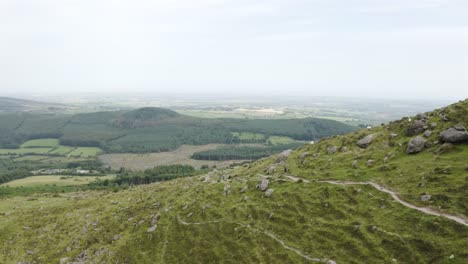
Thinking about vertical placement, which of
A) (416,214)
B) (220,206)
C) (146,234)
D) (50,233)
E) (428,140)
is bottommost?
(50,233)

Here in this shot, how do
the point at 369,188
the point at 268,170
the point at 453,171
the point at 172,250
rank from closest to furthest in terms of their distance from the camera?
the point at 453,171
the point at 369,188
the point at 172,250
the point at 268,170

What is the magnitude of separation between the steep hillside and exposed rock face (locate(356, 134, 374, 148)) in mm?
320

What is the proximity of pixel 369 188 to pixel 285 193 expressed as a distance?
16711mm

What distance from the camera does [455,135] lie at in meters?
58.9

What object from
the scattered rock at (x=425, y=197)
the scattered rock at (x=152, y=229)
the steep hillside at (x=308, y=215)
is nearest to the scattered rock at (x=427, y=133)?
the steep hillside at (x=308, y=215)

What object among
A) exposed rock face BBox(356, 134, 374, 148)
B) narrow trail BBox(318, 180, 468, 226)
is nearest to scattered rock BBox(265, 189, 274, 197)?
narrow trail BBox(318, 180, 468, 226)

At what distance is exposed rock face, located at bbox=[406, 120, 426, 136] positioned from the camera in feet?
228

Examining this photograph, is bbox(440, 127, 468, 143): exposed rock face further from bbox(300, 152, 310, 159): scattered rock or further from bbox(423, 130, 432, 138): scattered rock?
bbox(300, 152, 310, 159): scattered rock

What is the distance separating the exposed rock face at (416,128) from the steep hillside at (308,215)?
0.87 feet

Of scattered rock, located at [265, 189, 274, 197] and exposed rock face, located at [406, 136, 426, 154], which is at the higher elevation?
exposed rock face, located at [406, 136, 426, 154]

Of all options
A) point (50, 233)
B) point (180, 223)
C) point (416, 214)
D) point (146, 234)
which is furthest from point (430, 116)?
point (50, 233)

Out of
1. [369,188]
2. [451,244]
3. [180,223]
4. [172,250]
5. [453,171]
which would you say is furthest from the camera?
[180,223]

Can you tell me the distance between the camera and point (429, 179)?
5166 centimetres

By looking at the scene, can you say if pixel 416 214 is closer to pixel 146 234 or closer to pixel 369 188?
pixel 369 188
